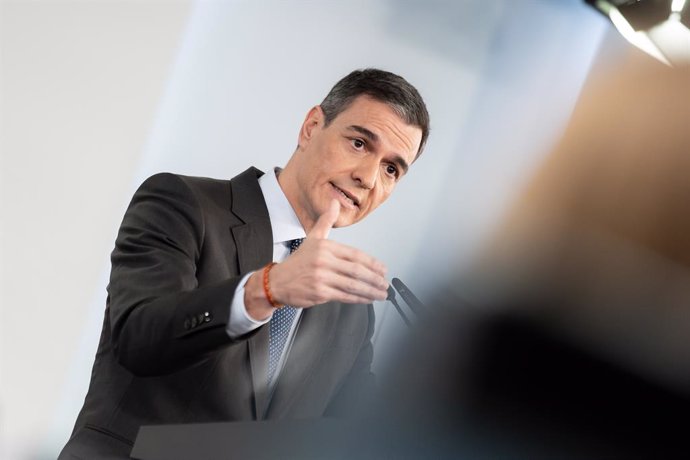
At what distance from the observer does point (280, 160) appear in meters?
1.44

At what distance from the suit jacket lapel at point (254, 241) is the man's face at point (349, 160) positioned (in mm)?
64

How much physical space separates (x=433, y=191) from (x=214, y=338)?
0.90 metres

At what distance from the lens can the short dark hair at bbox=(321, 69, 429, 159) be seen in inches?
50.6

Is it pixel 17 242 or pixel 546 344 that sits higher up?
pixel 546 344

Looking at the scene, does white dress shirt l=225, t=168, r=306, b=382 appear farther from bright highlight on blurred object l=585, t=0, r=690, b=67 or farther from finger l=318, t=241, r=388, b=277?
bright highlight on blurred object l=585, t=0, r=690, b=67

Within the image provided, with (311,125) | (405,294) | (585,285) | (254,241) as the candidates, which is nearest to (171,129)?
(311,125)

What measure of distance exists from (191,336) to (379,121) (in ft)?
1.89

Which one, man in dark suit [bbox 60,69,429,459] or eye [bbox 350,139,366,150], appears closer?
man in dark suit [bbox 60,69,429,459]

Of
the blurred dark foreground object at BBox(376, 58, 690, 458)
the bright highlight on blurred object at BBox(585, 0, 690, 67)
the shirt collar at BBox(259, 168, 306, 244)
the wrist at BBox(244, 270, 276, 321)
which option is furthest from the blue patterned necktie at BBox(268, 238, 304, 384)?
the bright highlight on blurred object at BBox(585, 0, 690, 67)

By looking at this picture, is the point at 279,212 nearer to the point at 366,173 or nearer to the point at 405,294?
the point at 366,173

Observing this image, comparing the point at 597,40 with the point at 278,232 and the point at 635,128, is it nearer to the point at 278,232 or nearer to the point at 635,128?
the point at 635,128

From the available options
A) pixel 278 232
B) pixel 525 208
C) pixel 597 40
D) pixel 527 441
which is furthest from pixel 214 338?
pixel 597 40

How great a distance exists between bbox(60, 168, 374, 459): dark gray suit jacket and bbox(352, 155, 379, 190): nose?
0.16 metres

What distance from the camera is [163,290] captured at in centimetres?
92
